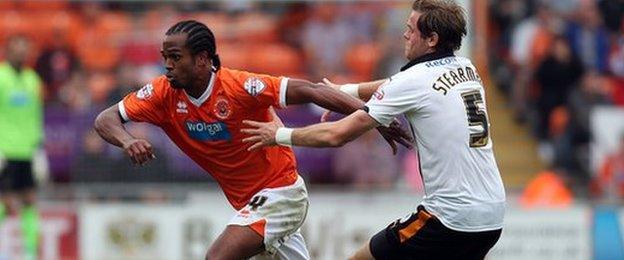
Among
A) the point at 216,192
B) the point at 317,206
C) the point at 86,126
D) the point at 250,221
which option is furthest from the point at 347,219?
the point at 250,221

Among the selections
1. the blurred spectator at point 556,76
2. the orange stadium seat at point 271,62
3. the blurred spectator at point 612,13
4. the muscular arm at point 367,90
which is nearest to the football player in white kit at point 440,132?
the muscular arm at point 367,90

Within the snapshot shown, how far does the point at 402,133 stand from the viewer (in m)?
8.12

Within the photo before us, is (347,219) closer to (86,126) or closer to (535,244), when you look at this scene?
(535,244)

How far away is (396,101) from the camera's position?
7699 mm

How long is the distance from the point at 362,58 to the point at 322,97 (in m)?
9.22

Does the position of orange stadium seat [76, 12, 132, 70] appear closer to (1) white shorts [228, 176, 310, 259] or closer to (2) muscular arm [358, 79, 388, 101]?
(1) white shorts [228, 176, 310, 259]

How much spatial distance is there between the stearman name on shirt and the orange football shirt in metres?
0.98

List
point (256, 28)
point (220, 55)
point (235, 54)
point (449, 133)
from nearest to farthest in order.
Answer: point (449, 133) → point (220, 55) → point (235, 54) → point (256, 28)

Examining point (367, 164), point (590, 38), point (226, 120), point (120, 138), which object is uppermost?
point (226, 120)

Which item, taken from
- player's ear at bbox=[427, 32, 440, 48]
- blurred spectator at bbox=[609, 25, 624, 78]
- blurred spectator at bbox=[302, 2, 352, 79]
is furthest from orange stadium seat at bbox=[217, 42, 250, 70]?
player's ear at bbox=[427, 32, 440, 48]

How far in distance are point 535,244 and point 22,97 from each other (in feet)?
16.8

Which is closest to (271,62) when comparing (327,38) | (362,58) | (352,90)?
(327,38)

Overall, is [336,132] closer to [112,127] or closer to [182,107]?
[182,107]

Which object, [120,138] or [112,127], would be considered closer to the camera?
[120,138]
